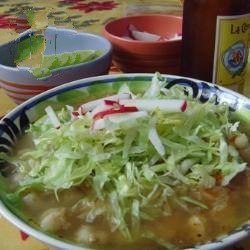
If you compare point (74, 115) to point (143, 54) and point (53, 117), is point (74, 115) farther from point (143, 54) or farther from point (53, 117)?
point (143, 54)

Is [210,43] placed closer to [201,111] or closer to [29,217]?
[201,111]

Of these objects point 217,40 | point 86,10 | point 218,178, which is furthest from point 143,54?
point 86,10

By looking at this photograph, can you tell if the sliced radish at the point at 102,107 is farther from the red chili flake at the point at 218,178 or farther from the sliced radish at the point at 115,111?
the red chili flake at the point at 218,178

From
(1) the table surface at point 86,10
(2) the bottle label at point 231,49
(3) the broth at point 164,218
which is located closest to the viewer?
(3) the broth at point 164,218

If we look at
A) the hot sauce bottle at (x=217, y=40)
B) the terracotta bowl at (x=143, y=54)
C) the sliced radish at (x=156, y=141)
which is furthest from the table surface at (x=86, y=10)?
the sliced radish at (x=156, y=141)

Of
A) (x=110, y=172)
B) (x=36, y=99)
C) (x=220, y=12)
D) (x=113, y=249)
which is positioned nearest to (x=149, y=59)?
(x=220, y=12)

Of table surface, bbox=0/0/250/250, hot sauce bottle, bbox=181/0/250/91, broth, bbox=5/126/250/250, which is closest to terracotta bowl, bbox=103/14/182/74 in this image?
hot sauce bottle, bbox=181/0/250/91

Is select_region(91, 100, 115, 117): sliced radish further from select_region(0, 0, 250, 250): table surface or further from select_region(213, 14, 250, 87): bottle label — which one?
select_region(0, 0, 250, 250): table surface
